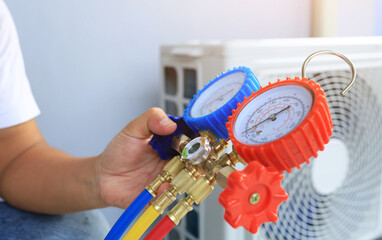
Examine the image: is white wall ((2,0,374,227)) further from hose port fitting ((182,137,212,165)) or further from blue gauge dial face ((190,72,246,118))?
hose port fitting ((182,137,212,165))

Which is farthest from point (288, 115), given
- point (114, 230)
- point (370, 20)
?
point (370, 20)

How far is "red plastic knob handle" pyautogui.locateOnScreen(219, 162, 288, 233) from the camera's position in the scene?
326mm

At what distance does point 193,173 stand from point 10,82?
54cm

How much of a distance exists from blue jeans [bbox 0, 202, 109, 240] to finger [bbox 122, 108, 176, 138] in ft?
0.67

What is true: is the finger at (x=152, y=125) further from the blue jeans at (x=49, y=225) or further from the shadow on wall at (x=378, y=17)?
the shadow on wall at (x=378, y=17)

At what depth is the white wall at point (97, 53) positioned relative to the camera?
984 mm

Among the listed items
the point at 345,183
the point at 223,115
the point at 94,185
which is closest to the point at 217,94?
the point at 223,115

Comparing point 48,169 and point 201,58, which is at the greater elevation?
point 201,58

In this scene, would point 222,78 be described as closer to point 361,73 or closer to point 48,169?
point 48,169

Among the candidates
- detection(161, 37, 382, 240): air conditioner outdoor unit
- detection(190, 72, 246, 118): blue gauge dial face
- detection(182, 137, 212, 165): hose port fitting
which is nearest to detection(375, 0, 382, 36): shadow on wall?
detection(161, 37, 382, 240): air conditioner outdoor unit

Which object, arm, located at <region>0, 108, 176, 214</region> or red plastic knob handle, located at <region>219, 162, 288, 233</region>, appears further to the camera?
arm, located at <region>0, 108, 176, 214</region>

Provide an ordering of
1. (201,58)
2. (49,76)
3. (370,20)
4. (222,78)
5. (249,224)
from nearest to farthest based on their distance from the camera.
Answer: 1. (249,224)
2. (222,78)
3. (201,58)
4. (49,76)
5. (370,20)

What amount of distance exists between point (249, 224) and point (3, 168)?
24.6 inches

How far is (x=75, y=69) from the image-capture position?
3.38 ft
